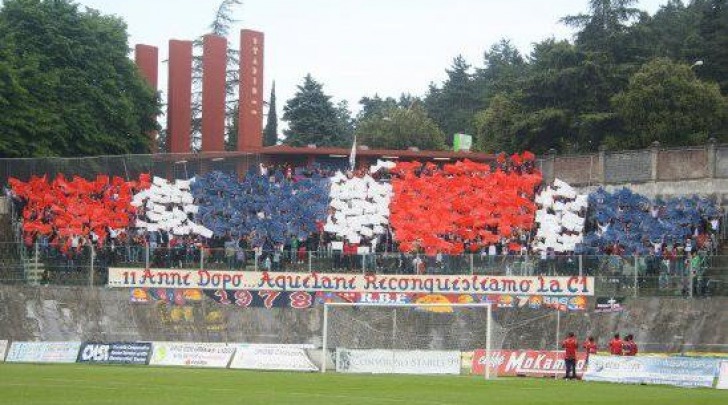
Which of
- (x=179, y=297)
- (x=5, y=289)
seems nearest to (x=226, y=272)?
A: (x=179, y=297)

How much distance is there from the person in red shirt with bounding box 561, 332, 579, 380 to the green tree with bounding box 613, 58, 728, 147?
36.8 meters

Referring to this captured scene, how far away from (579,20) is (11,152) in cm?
3762

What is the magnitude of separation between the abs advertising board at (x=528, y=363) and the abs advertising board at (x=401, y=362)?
1147 millimetres

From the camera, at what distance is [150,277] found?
186ft

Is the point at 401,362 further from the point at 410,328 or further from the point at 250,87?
the point at 250,87

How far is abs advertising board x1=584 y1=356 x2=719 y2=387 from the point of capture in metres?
38.6

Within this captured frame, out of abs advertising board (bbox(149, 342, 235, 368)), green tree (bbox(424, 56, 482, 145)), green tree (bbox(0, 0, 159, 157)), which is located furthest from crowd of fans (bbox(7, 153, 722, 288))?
green tree (bbox(424, 56, 482, 145))

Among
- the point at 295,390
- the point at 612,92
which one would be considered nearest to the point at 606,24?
the point at 612,92

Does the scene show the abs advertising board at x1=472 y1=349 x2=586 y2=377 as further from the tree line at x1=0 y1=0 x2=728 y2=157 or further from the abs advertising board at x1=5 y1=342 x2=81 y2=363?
the tree line at x1=0 y1=0 x2=728 y2=157

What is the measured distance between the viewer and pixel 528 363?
148 ft

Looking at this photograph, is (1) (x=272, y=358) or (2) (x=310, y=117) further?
(2) (x=310, y=117)

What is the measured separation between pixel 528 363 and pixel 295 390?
1414 cm

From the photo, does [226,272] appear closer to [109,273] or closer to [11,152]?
[109,273]

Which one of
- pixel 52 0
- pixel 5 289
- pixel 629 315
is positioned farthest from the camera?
pixel 52 0
